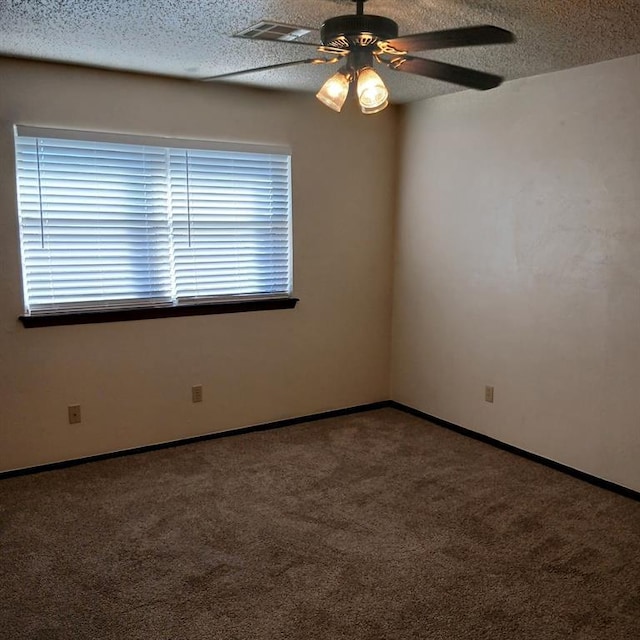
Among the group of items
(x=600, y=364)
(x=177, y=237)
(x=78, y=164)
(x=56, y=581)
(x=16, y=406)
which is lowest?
(x=56, y=581)

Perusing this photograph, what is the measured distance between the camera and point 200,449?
13.3ft

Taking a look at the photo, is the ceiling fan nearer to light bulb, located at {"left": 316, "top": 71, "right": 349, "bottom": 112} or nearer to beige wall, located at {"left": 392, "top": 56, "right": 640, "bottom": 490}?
light bulb, located at {"left": 316, "top": 71, "right": 349, "bottom": 112}

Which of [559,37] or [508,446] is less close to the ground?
[559,37]

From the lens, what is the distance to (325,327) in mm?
4621

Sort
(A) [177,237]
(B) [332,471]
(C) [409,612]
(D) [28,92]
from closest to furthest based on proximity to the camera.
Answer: (C) [409,612]
(D) [28,92]
(B) [332,471]
(A) [177,237]

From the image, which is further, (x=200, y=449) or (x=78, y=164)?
(x=200, y=449)

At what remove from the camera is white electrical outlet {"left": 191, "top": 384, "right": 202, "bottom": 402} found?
415cm

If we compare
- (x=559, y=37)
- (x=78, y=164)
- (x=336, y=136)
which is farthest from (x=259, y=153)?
(x=559, y=37)

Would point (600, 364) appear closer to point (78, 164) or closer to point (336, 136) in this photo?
point (336, 136)

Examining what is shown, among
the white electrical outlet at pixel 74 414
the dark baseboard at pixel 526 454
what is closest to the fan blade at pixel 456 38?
the dark baseboard at pixel 526 454

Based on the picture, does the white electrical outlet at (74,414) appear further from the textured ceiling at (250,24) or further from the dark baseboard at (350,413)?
the textured ceiling at (250,24)

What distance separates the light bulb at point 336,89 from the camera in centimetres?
236

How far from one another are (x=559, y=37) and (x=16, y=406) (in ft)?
11.4

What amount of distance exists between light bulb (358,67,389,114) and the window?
6.19 feet
